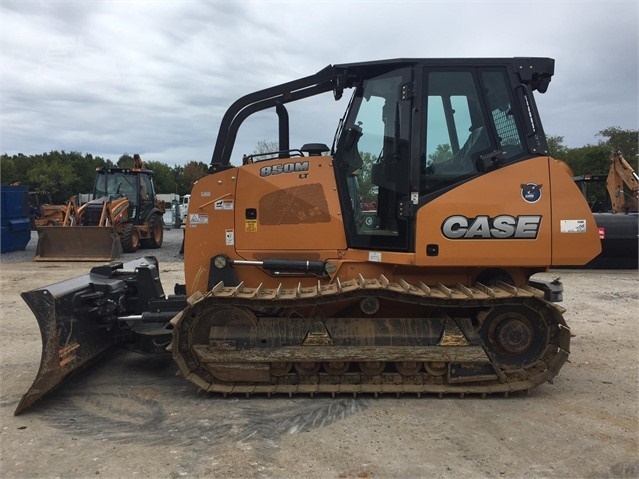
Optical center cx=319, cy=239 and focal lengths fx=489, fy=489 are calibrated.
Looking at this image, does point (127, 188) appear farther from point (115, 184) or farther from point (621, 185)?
point (621, 185)

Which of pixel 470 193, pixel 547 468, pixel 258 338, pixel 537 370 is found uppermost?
pixel 470 193

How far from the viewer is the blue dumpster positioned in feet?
52.8

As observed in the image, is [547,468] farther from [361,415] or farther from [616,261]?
[616,261]

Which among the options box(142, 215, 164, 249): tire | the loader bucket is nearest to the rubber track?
the loader bucket

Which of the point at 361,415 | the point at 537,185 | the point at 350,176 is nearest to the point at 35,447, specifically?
the point at 361,415

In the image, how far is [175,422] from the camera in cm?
373

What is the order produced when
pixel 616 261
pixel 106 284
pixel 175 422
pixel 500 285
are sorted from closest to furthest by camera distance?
pixel 175 422, pixel 500 285, pixel 106 284, pixel 616 261

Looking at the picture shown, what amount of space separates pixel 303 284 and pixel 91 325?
6.70 ft

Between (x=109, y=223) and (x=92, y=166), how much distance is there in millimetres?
46711

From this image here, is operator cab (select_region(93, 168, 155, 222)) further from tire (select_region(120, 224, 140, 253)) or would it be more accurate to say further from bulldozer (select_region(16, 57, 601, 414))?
bulldozer (select_region(16, 57, 601, 414))

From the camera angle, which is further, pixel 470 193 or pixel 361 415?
pixel 470 193

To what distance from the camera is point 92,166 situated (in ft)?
186

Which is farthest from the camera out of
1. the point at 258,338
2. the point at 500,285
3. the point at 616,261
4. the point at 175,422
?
the point at 616,261

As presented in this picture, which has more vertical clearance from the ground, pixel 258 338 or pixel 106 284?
pixel 106 284
